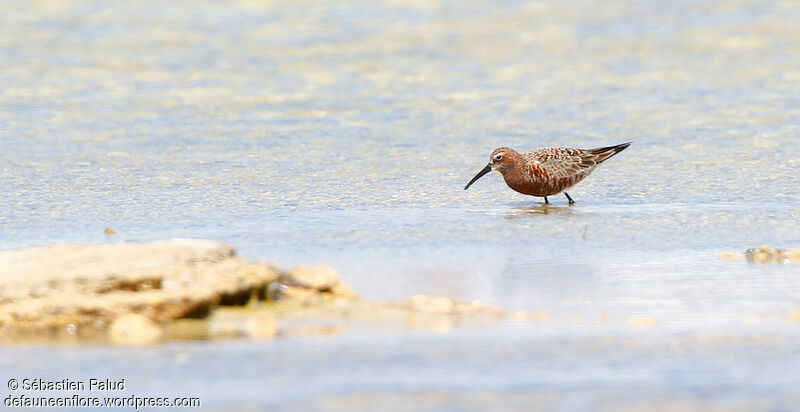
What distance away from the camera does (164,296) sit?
5297 millimetres

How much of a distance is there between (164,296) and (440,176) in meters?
5.12

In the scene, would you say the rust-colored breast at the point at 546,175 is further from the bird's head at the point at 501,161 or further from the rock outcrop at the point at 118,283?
the rock outcrop at the point at 118,283

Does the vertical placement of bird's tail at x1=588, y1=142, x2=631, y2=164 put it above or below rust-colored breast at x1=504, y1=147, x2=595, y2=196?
above

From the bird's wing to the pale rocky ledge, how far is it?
13.3 feet

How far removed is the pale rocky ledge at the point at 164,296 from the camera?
→ 17.3ft

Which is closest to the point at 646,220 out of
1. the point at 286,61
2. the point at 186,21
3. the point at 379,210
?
the point at 379,210

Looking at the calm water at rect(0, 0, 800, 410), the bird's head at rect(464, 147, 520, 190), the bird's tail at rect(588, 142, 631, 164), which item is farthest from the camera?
the bird's tail at rect(588, 142, 631, 164)

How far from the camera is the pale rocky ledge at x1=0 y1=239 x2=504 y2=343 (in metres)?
5.27

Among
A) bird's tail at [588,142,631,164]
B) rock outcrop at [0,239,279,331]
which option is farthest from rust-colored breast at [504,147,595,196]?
rock outcrop at [0,239,279,331]

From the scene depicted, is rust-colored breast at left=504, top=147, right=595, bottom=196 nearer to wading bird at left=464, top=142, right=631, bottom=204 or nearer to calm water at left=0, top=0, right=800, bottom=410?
wading bird at left=464, top=142, right=631, bottom=204

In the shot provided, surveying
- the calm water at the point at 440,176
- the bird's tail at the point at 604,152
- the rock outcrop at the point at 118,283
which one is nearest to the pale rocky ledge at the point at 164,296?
the rock outcrop at the point at 118,283

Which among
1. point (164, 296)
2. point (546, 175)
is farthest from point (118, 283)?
point (546, 175)

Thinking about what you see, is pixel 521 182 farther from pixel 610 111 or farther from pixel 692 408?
pixel 692 408

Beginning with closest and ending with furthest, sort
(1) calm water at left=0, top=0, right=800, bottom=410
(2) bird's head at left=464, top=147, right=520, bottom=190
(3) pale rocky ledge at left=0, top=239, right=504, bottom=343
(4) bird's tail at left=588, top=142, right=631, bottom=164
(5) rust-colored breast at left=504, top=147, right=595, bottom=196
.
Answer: (1) calm water at left=0, top=0, right=800, bottom=410 → (3) pale rocky ledge at left=0, top=239, right=504, bottom=343 → (5) rust-colored breast at left=504, top=147, right=595, bottom=196 → (2) bird's head at left=464, top=147, right=520, bottom=190 → (4) bird's tail at left=588, top=142, right=631, bottom=164
